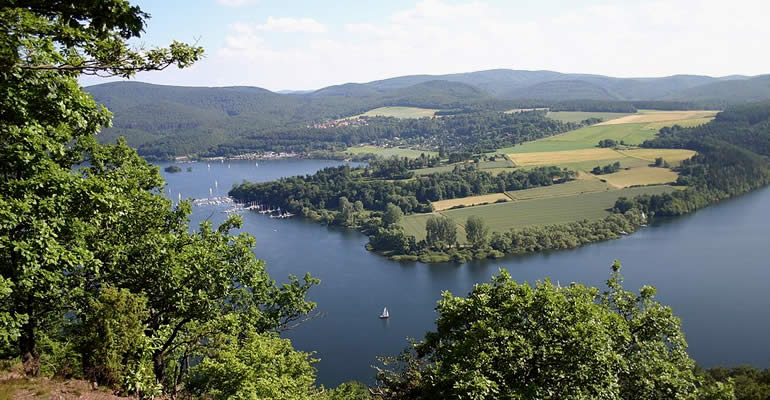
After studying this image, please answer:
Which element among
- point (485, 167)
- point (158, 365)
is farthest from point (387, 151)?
point (158, 365)

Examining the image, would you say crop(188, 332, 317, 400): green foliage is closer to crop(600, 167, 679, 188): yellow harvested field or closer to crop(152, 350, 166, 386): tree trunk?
A: crop(152, 350, 166, 386): tree trunk

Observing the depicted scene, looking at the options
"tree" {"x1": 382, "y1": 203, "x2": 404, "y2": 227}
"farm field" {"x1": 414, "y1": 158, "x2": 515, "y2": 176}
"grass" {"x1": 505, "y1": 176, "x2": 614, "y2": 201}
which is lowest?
"tree" {"x1": 382, "y1": 203, "x2": 404, "y2": 227}

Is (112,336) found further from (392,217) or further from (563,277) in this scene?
(392,217)

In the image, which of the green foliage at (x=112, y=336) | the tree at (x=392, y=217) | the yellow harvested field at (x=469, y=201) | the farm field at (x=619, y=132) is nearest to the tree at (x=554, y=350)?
the green foliage at (x=112, y=336)

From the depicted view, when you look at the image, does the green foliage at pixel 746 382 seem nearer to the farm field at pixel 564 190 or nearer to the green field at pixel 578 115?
the farm field at pixel 564 190

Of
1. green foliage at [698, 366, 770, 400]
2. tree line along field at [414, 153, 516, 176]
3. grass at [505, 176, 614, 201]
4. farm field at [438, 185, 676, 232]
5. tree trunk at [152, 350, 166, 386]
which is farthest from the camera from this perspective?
tree line along field at [414, 153, 516, 176]

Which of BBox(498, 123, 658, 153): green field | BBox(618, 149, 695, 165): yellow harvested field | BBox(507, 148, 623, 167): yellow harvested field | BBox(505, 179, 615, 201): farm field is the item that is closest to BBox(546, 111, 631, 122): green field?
BBox(498, 123, 658, 153): green field
